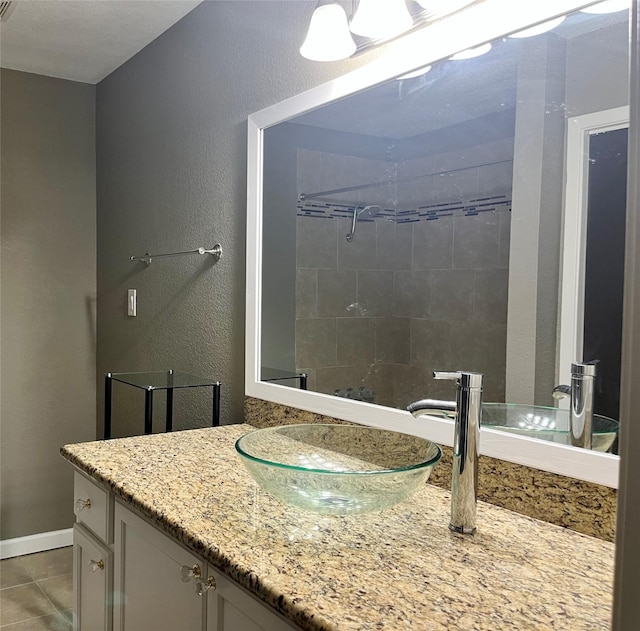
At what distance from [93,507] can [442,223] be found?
1165mm

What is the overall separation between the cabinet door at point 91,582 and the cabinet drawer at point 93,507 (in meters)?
0.03

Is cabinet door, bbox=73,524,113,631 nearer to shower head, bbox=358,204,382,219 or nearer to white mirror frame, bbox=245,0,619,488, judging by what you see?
white mirror frame, bbox=245,0,619,488

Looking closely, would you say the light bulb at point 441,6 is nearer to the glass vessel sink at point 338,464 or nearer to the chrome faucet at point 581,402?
the chrome faucet at point 581,402

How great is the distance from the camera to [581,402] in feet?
3.92

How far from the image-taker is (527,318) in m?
1.31

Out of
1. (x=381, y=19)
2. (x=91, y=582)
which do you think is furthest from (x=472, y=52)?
(x=91, y=582)

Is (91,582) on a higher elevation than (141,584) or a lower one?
lower

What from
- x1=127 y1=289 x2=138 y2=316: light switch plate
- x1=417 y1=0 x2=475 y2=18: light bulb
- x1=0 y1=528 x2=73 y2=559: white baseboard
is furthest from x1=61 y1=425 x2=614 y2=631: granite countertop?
x1=0 y1=528 x2=73 y2=559: white baseboard

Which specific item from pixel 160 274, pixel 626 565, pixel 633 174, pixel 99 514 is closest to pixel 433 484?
pixel 99 514

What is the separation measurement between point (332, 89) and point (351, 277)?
541 mm

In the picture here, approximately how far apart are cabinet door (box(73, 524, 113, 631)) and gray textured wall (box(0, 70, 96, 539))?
65.8 inches

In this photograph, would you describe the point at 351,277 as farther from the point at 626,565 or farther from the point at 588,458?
the point at 626,565

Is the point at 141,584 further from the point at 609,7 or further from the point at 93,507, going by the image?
the point at 609,7

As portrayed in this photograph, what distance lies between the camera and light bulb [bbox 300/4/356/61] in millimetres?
1643
